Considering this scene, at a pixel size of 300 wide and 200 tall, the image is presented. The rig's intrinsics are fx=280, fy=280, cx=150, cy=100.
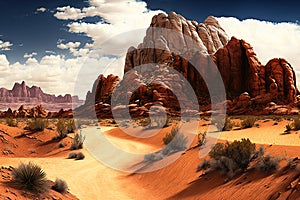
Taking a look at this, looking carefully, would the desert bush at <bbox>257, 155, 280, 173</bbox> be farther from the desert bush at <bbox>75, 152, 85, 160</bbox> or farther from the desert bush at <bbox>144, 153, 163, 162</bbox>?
the desert bush at <bbox>75, 152, 85, 160</bbox>

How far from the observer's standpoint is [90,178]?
13812 mm

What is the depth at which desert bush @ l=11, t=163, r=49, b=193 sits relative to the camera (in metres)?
8.32

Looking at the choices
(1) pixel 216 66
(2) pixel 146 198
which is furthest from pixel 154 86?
(2) pixel 146 198

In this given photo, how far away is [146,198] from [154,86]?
62.5 metres

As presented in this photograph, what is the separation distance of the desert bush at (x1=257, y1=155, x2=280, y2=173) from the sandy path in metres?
5.03

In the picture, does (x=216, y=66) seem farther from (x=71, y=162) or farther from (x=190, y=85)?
(x=71, y=162)

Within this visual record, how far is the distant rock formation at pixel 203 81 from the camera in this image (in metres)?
63.1

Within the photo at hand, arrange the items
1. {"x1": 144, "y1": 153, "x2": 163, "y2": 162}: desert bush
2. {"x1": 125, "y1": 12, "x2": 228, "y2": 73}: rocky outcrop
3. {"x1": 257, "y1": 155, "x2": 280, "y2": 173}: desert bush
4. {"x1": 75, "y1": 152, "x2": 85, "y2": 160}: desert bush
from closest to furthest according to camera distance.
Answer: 1. {"x1": 257, "y1": 155, "x2": 280, "y2": 173}: desert bush
2. {"x1": 144, "y1": 153, "x2": 163, "y2": 162}: desert bush
3. {"x1": 75, "y1": 152, "x2": 85, "y2": 160}: desert bush
4. {"x1": 125, "y1": 12, "x2": 228, "y2": 73}: rocky outcrop

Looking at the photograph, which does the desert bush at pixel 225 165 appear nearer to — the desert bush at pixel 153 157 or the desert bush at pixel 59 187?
the desert bush at pixel 153 157

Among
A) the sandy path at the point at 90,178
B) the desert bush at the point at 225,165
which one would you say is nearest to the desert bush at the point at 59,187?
the sandy path at the point at 90,178

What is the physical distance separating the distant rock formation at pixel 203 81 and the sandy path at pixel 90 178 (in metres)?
45.8

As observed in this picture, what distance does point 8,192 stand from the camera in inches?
298

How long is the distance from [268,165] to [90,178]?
27.3 feet

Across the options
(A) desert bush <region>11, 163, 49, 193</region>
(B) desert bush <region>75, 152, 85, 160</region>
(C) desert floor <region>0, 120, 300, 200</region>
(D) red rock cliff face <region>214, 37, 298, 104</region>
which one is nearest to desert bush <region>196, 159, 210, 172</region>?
(C) desert floor <region>0, 120, 300, 200</region>
